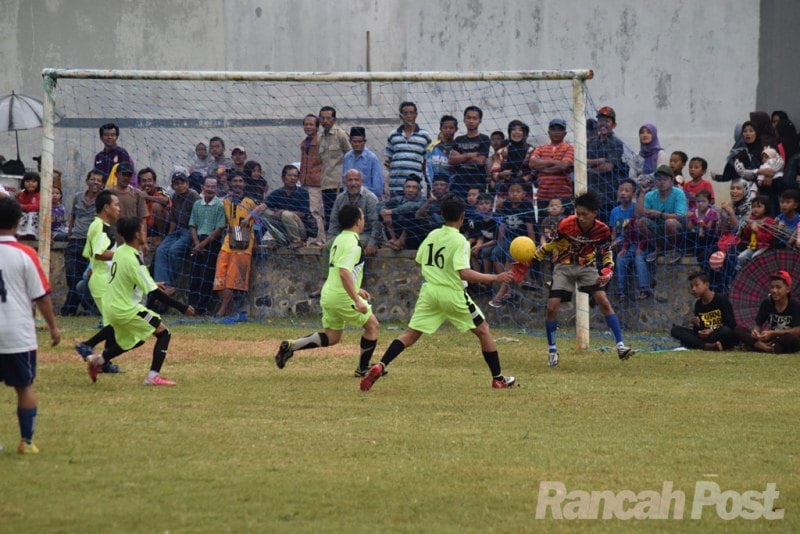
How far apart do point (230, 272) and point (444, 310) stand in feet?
23.3

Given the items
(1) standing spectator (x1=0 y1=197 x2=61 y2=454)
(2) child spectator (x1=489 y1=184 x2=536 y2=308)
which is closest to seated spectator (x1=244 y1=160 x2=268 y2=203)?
(2) child spectator (x1=489 y1=184 x2=536 y2=308)

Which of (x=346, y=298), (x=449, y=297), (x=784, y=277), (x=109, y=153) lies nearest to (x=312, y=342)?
(x=346, y=298)

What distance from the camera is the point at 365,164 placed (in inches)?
714

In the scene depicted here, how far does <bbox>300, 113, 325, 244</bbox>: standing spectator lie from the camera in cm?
1827

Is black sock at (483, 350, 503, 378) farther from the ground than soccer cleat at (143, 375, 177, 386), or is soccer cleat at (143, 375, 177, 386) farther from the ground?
black sock at (483, 350, 503, 378)

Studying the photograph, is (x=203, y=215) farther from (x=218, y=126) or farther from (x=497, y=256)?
(x=497, y=256)

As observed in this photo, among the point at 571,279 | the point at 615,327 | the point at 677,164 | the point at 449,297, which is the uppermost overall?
the point at 677,164

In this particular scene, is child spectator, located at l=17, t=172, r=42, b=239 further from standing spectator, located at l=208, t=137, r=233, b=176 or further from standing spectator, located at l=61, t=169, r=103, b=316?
standing spectator, located at l=208, t=137, r=233, b=176

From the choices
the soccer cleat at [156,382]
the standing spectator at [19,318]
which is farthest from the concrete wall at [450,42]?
the standing spectator at [19,318]

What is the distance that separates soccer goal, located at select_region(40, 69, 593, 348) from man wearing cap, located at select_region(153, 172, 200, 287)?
1083 millimetres

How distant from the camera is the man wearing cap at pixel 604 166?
1716cm

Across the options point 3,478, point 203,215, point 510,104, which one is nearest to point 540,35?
point 510,104

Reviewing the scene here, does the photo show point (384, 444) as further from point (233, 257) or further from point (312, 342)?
point (233, 257)

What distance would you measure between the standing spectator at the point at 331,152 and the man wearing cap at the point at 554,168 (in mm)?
3054
